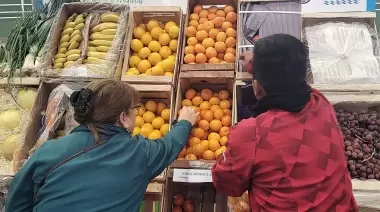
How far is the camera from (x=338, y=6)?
141 inches

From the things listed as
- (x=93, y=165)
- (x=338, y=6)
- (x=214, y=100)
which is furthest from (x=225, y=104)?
(x=93, y=165)

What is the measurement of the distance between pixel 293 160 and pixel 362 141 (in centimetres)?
132

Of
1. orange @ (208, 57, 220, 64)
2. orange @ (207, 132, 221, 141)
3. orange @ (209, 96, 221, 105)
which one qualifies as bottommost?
orange @ (207, 132, 221, 141)

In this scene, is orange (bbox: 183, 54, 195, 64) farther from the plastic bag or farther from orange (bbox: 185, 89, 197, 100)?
the plastic bag

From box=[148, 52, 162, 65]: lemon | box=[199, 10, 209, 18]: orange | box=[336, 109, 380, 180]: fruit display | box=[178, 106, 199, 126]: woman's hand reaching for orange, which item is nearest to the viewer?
box=[178, 106, 199, 126]: woman's hand reaching for orange

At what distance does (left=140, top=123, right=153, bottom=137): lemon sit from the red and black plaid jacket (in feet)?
4.10

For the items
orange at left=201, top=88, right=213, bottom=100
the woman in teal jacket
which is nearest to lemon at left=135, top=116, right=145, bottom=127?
orange at left=201, top=88, right=213, bottom=100

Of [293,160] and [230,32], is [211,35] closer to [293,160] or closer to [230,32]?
[230,32]

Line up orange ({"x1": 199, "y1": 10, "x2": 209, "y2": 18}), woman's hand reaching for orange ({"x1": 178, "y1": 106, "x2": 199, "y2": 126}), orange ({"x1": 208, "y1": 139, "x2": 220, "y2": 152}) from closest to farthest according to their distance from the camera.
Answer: woman's hand reaching for orange ({"x1": 178, "y1": 106, "x2": 199, "y2": 126}), orange ({"x1": 208, "y1": 139, "x2": 220, "y2": 152}), orange ({"x1": 199, "y1": 10, "x2": 209, "y2": 18})

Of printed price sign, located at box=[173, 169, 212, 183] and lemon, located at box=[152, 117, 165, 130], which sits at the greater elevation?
lemon, located at box=[152, 117, 165, 130]

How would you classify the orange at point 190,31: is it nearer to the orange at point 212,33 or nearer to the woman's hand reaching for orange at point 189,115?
the orange at point 212,33

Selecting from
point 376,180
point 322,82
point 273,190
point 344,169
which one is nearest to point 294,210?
point 273,190

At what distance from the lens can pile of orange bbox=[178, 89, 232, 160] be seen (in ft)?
9.59

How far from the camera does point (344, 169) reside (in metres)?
1.90
